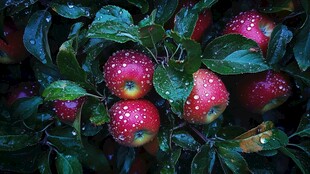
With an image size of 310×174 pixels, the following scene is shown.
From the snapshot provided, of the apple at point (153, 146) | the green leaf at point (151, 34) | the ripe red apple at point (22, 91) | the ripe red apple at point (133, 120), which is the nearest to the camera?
the green leaf at point (151, 34)

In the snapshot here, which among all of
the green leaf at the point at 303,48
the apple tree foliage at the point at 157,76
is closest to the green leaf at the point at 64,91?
the apple tree foliage at the point at 157,76

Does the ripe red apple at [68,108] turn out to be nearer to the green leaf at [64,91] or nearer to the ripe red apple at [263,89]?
the green leaf at [64,91]

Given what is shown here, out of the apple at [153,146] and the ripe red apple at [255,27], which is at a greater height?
the ripe red apple at [255,27]

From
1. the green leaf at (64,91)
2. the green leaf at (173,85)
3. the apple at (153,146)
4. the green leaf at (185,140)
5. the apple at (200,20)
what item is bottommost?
the apple at (153,146)

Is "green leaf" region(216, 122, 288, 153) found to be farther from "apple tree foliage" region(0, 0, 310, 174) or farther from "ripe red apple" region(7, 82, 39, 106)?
"ripe red apple" region(7, 82, 39, 106)

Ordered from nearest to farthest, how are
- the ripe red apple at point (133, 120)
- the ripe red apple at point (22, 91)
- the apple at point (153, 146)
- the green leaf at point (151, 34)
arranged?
the green leaf at point (151, 34)
the ripe red apple at point (133, 120)
the apple at point (153, 146)
the ripe red apple at point (22, 91)

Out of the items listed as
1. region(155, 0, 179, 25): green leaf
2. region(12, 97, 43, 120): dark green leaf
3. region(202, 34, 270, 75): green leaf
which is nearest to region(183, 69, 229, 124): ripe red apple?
region(202, 34, 270, 75): green leaf

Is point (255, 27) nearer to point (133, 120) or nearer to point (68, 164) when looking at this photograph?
point (133, 120)
